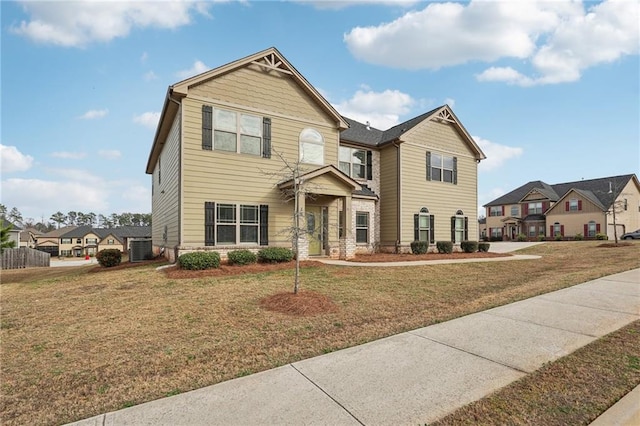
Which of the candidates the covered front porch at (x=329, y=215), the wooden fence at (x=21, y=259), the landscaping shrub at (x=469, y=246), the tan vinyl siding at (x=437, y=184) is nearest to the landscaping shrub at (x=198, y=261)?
the covered front porch at (x=329, y=215)

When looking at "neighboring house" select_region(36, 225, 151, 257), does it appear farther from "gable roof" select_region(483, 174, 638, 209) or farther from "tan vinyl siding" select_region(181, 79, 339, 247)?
"gable roof" select_region(483, 174, 638, 209)

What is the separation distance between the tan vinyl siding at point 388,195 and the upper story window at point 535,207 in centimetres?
3662

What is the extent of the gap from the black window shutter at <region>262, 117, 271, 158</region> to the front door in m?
3.10

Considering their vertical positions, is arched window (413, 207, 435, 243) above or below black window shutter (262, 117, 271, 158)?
below

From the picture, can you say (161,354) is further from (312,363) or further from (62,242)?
(62,242)

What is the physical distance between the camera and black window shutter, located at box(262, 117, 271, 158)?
13227 millimetres

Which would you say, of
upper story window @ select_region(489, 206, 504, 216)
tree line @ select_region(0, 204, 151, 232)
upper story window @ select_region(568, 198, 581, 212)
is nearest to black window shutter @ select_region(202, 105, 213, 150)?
upper story window @ select_region(568, 198, 581, 212)

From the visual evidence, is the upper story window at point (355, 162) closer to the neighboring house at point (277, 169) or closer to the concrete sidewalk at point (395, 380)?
the neighboring house at point (277, 169)

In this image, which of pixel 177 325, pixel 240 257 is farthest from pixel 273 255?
pixel 177 325

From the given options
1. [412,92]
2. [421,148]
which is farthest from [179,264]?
[412,92]

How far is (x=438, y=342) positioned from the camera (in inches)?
178

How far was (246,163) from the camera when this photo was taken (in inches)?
504

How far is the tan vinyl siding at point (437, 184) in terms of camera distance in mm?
17547

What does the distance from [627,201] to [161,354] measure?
166ft
